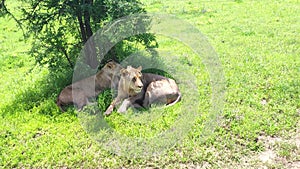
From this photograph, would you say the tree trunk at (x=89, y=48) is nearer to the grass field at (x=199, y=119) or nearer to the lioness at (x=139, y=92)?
the grass field at (x=199, y=119)

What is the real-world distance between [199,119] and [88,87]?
2.23 metres

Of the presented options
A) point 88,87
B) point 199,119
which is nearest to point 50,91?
point 88,87

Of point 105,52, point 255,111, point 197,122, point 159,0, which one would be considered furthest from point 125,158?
point 159,0

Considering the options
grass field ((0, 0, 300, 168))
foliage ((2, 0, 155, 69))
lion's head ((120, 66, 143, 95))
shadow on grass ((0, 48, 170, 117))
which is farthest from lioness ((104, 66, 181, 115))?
foliage ((2, 0, 155, 69))

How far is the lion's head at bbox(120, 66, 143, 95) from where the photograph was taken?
5746mm

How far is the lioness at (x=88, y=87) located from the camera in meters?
6.23

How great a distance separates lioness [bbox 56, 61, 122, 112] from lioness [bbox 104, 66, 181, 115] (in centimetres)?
38

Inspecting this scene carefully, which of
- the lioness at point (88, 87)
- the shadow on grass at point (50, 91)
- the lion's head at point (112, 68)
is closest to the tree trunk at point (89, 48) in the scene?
the shadow on grass at point (50, 91)

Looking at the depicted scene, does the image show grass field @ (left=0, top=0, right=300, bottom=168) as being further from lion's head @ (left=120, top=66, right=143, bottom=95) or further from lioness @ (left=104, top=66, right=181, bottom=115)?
lion's head @ (left=120, top=66, right=143, bottom=95)

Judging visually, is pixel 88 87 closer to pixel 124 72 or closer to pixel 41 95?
pixel 124 72

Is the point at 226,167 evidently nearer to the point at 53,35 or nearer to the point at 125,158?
the point at 125,158

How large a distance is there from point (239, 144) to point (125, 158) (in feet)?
5.59

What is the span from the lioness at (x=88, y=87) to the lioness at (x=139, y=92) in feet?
1.25

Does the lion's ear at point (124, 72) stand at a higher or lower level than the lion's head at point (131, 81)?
higher
